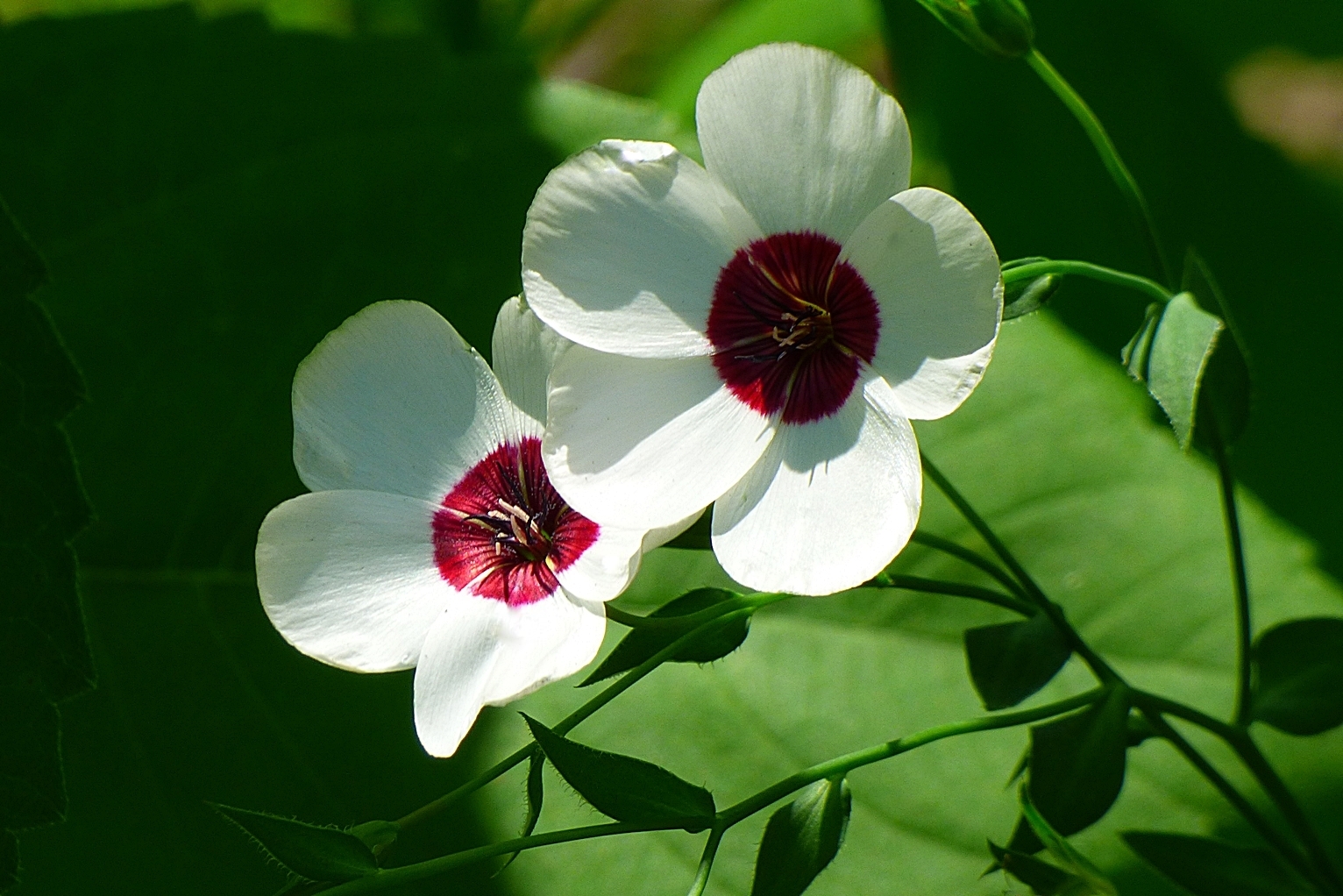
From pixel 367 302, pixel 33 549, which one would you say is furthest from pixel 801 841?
pixel 367 302

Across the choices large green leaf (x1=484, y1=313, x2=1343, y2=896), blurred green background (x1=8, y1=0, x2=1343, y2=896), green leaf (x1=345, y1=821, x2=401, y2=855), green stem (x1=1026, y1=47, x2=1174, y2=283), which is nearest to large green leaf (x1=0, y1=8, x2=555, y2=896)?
blurred green background (x1=8, y1=0, x2=1343, y2=896)

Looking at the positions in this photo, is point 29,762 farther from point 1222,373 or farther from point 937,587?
point 1222,373

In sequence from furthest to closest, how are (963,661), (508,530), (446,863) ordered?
1. (963,661)
2. (508,530)
3. (446,863)

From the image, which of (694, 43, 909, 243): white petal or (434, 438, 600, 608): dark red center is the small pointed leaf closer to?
(434, 438, 600, 608): dark red center

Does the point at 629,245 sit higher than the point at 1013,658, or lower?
higher

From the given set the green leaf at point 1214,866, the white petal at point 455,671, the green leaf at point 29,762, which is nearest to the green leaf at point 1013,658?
the green leaf at point 1214,866
